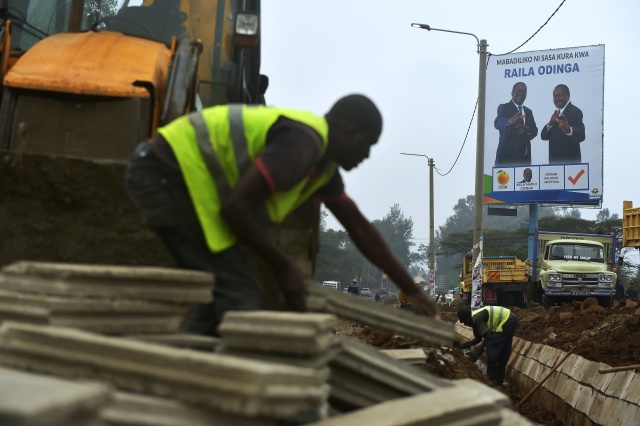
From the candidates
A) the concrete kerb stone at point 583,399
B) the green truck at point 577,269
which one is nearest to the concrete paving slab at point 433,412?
the concrete kerb stone at point 583,399

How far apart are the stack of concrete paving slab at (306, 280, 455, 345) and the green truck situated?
22990 mm

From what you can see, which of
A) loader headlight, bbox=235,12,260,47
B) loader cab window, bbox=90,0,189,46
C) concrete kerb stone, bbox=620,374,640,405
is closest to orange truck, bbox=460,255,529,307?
concrete kerb stone, bbox=620,374,640,405

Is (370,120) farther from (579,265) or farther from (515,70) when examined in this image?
(515,70)

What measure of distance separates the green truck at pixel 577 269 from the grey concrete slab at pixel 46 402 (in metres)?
25.0

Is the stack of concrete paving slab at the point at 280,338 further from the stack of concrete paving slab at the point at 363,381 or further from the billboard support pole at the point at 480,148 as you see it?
the billboard support pole at the point at 480,148

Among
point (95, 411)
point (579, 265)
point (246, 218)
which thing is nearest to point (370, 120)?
point (246, 218)

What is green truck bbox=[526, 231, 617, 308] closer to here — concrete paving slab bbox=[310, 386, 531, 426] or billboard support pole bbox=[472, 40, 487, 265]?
billboard support pole bbox=[472, 40, 487, 265]

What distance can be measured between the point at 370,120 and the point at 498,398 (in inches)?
49.7

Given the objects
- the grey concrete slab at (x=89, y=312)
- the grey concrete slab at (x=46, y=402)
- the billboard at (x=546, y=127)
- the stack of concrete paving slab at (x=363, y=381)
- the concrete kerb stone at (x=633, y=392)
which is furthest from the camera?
the billboard at (x=546, y=127)

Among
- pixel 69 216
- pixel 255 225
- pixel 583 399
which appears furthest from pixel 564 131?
pixel 255 225

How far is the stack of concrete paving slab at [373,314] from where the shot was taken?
135 inches

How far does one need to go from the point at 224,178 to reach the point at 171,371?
1.25 meters

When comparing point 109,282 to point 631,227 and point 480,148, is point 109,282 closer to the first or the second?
point 631,227

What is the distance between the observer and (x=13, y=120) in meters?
5.10
